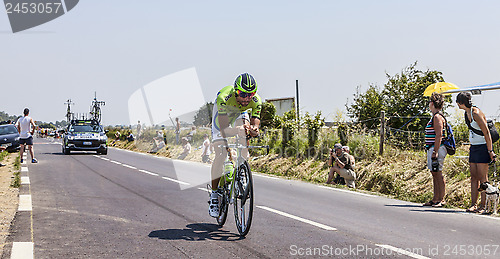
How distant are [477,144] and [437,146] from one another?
72 centimetres

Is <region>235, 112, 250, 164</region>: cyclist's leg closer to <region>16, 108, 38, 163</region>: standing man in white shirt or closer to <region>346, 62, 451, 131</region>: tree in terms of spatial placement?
<region>16, 108, 38, 163</region>: standing man in white shirt

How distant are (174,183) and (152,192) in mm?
2255

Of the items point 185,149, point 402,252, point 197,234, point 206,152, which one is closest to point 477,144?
point 402,252

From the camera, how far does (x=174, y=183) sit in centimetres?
1336

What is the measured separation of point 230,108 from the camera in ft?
21.0

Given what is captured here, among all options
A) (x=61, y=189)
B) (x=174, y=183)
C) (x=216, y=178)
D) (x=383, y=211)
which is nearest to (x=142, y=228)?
(x=216, y=178)

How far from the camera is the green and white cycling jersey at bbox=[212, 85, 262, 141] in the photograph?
20.7ft

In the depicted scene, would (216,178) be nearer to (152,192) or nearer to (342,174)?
(152,192)

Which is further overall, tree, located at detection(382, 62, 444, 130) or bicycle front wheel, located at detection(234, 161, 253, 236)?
tree, located at detection(382, 62, 444, 130)

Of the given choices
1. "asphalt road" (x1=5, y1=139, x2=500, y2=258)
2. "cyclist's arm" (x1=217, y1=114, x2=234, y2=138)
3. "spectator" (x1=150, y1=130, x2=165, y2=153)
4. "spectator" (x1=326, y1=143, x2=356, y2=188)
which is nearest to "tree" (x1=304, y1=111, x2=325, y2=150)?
"spectator" (x1=326, y1=143, x2=356, y2=188)

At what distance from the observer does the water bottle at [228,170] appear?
6.50m

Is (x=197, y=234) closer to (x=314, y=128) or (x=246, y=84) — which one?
(x=246, y=84)

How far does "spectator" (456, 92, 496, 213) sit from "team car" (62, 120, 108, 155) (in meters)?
22.5

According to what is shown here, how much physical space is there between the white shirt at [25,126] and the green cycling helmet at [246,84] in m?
14.3
